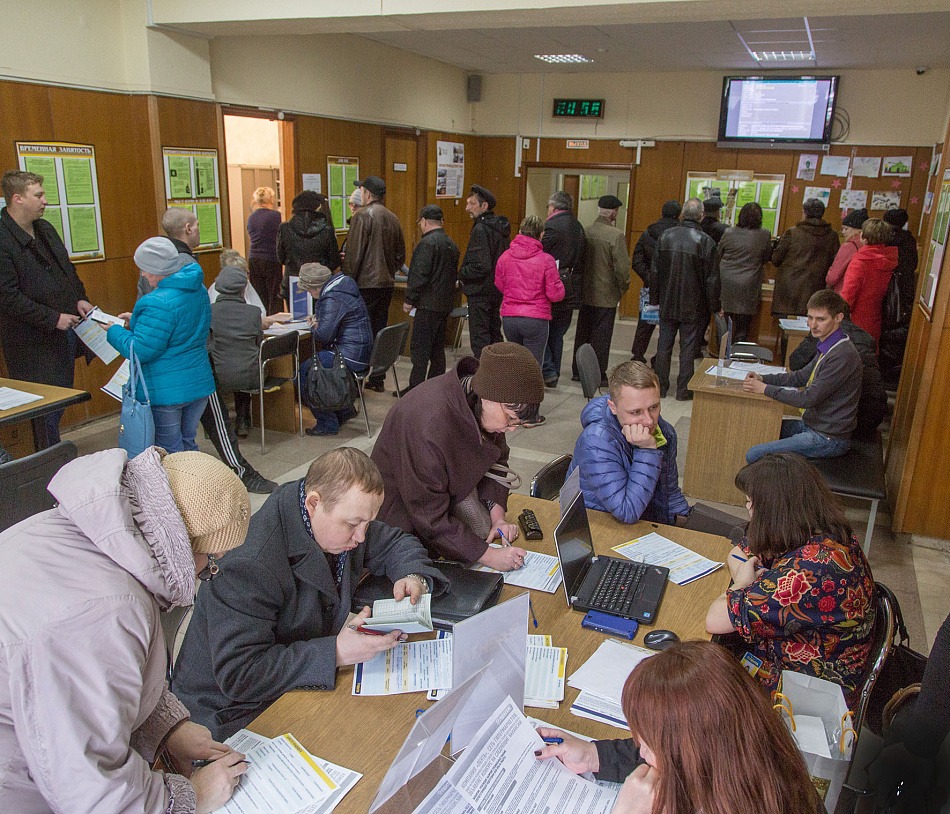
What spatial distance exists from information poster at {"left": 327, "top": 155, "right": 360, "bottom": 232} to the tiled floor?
5.81 ft

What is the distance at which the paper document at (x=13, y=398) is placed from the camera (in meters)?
3.46

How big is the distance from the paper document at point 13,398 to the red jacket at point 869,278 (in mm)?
5907

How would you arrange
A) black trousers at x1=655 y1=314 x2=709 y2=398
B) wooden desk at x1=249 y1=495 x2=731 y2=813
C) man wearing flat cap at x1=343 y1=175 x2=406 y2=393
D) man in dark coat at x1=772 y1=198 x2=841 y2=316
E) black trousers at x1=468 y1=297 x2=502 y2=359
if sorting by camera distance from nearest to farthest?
wooden desk at x1=249 y1=495 x2=731 y2=813 < man wearing flat cap at x1=343 y1=175 x2=406 y2=393 < black trousers at x1=655 y1=314 x2=709 y2=398 < black trousers at x1=468 y1=297 x2=502 y2=359 < man in dark coat at x1=772 y1=198 x2=841 y2=316

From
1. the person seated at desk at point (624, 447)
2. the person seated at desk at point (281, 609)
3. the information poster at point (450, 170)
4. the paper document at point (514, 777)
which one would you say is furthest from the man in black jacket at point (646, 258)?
the paper document at point (514, 777)

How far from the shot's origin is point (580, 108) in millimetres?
10172

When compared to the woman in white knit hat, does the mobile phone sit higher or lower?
lower

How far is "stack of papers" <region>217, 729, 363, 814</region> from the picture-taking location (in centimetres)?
144

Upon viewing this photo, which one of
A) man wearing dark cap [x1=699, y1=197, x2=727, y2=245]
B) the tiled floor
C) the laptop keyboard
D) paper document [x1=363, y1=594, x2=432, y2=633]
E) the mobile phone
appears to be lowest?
the tiled floor

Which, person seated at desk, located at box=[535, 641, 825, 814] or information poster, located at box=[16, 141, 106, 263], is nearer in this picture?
person seated at desk, located at box=[535, 641, 825, 814]

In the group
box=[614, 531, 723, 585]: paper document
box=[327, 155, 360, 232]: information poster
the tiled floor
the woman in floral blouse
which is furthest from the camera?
box=[327, 155, 360, 232]: information poster

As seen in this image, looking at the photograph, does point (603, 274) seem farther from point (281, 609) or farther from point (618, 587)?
point (281, 609)

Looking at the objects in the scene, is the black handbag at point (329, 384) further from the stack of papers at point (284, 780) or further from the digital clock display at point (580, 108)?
the digital clock display at point (580, 108)

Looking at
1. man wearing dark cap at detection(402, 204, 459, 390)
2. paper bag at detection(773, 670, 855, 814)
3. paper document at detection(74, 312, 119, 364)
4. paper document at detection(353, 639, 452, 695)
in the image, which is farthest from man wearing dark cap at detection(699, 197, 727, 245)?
paper document at detection(353, 639, 452, 695)

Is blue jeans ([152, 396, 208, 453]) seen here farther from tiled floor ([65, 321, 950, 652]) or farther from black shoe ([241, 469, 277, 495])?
tiled floor ([65, 321, 950, 652])
